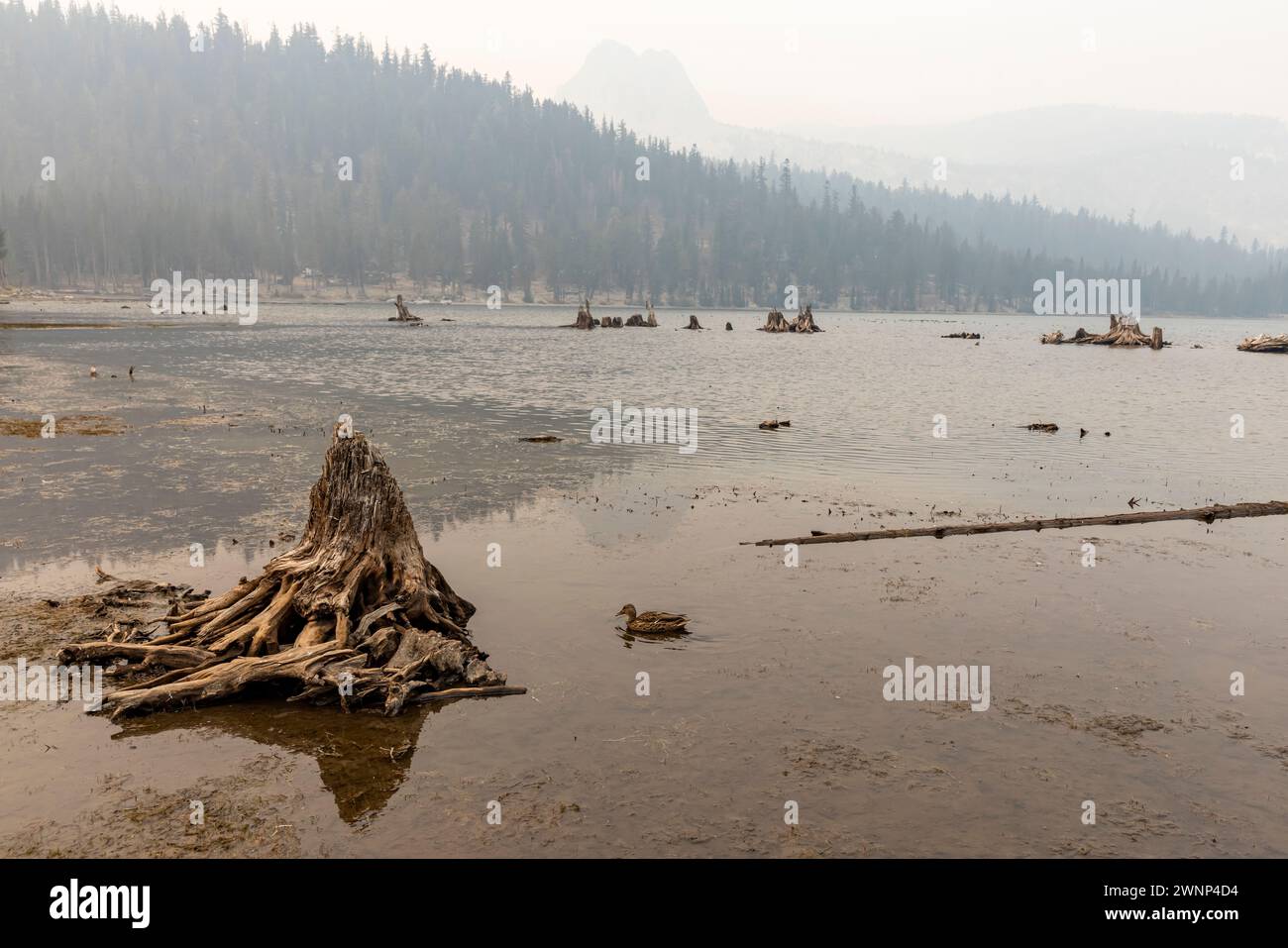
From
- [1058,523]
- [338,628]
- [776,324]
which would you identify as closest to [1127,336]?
[776,324]

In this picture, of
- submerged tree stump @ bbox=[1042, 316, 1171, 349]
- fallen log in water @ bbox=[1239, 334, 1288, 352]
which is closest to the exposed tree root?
submerged tree stump @ bbox=[1042, 316, 1171, 349]

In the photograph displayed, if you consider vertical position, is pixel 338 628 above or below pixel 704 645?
above

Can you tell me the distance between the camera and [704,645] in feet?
47.4

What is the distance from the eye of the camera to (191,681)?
1172 cm

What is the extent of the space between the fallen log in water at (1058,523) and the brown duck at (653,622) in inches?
222

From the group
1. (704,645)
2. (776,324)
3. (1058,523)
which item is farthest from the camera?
(776,324)

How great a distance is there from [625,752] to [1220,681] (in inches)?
373

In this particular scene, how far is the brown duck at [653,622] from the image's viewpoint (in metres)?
14.7

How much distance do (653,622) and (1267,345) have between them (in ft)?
415

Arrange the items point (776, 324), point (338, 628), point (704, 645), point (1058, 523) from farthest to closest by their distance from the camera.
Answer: point (776, 324) < point (1058, 523) < point (704, 645) < point (338, 628)

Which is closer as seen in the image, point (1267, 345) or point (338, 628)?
point (338, 628)

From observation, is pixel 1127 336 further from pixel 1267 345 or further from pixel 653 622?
pixel 653 622

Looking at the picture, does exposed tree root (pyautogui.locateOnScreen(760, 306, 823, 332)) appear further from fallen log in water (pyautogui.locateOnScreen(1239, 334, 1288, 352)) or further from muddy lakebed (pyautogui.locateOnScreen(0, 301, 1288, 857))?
muddy lakebed (pyautogui.locateOnScreen(0, 301, 1288, 857))

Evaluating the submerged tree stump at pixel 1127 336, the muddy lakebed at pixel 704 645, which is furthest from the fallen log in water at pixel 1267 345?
the muddy lakebed at pixel 704 645
